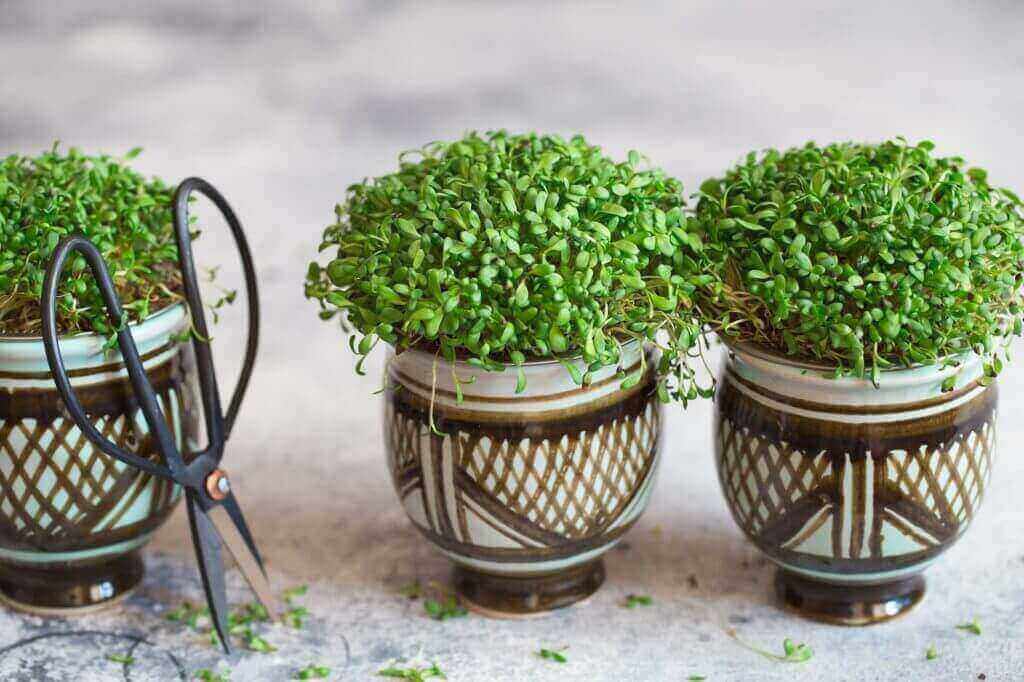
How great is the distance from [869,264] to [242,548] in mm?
676

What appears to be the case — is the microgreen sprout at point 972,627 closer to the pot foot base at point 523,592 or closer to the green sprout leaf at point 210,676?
the pot foot base at point 523,592

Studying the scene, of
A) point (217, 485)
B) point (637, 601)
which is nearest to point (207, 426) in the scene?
point (217, 485)

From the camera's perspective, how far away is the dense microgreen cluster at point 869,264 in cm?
117

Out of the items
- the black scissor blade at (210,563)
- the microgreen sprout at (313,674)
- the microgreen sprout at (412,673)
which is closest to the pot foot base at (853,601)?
the microgreen sprout at (412,673)

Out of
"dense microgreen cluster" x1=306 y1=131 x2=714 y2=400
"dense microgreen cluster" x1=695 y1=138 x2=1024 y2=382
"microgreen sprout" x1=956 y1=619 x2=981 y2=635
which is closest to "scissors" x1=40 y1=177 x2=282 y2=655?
"dense microgreen cluster" x1=306 y1=131 x2=714 y2=400

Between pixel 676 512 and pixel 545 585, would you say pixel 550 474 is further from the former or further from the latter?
pixel 676 512

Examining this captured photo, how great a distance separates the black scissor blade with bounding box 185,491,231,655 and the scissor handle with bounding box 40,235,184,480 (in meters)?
0.06

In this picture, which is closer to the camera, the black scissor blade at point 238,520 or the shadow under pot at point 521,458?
the shadow under pot at point 521,458

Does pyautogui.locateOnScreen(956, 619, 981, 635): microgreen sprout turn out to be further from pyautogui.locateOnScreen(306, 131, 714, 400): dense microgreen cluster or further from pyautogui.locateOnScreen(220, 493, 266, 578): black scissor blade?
pyautogui.locateOnScreen(220, 493, 266, 578): black scissor blade

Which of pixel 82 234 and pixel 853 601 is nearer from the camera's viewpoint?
pixel 82 234

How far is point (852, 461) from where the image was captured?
1263mm

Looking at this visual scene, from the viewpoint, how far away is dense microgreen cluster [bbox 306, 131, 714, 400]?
1.16 metres

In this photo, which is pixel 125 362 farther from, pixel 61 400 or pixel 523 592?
pixel 523 592

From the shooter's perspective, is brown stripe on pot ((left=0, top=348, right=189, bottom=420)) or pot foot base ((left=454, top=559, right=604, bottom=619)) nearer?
brown stripe on pot ((left=0, top=348, right=189, bottom=420))
